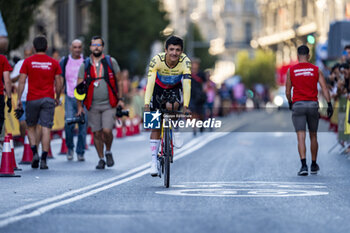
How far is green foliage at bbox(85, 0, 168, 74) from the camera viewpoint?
51281 mm

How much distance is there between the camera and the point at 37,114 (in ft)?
47.8

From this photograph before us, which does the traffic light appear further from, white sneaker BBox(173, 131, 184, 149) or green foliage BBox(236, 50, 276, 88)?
green foliage BBox(236, 50, 276, 88)

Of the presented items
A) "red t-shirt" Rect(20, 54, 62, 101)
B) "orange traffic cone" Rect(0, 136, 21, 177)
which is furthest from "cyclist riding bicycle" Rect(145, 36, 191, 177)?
"red t-shirt" Rect(20, 54, 62, 101)

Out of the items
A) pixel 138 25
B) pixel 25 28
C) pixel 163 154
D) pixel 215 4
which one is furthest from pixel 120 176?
pixel 215 4

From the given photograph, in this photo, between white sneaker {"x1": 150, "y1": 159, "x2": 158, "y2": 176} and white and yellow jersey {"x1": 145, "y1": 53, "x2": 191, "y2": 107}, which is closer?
white and yellow jersey {"x1": 145, "y1": 53, "x2": 191, "y2": 107}

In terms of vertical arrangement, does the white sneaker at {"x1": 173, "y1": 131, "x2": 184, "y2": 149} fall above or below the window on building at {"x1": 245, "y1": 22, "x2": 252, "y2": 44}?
below

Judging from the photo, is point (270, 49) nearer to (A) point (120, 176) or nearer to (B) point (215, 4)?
(B) point (215, 4)

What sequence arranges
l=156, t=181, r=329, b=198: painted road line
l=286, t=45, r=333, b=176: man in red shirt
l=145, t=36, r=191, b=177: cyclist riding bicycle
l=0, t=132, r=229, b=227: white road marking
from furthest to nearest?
l=286, t=45, r=333, b=176: man in red shirt, l=145, t=36, r=191, b=177: cyclist riding bicycle, l=156, t=181, r=329, b=198: painted road line, l=0, t=132, r=229, b=227: white road marking

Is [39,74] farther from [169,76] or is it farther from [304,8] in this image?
[304,8]

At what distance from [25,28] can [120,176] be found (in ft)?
41.4

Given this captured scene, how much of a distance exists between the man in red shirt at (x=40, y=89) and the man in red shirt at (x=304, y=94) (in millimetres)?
3372

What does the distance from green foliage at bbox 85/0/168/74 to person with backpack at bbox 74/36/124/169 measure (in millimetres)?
35080

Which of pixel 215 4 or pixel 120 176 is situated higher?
pixel 215 4

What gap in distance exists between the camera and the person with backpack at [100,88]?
48.2ft
